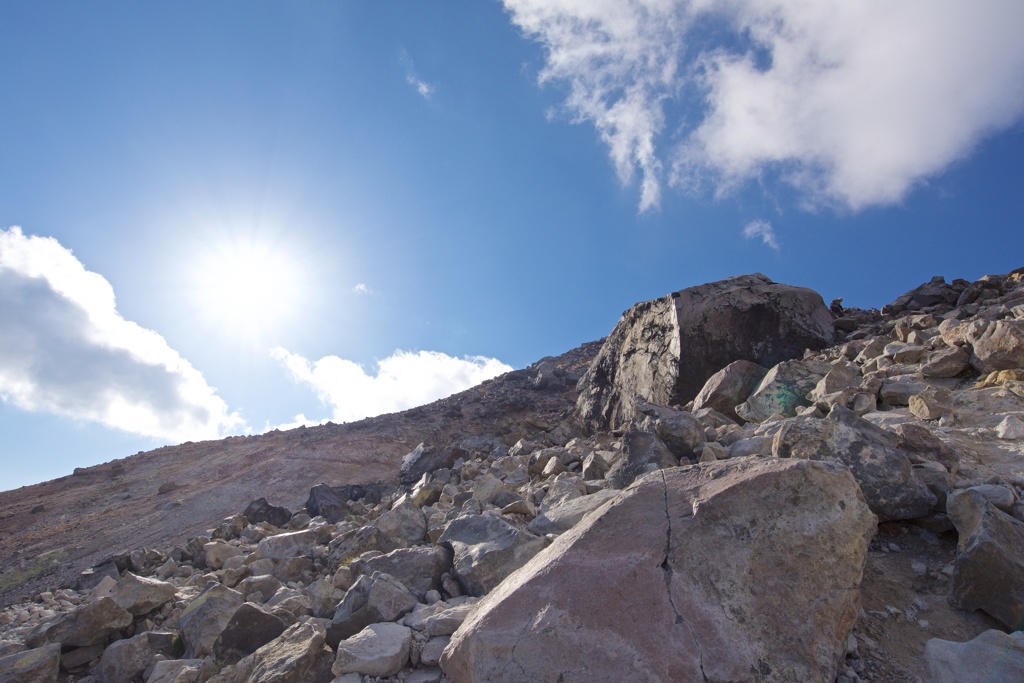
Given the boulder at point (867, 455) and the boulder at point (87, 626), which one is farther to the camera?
the boulder at point (87, 626)

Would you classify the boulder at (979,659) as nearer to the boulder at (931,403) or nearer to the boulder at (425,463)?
the boulder at (931,403)

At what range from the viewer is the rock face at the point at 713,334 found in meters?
8.08

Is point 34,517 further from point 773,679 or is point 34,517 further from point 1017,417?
point 1017,417

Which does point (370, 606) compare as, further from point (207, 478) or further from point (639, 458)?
point (207, 478)

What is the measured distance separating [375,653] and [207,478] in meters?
12.4

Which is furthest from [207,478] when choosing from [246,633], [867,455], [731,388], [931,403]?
[931,403]

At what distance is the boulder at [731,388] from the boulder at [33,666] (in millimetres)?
5870

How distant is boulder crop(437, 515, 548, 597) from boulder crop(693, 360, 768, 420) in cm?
334

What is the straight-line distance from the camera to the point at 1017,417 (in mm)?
3857

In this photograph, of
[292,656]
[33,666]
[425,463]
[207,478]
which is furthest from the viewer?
[207,478]

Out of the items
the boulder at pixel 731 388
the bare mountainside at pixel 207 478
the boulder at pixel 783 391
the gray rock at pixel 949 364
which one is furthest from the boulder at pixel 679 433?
the bare mountainside at pixel 207 478

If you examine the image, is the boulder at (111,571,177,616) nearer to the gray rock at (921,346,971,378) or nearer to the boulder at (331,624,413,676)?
the boulder at (331,624,413,676)

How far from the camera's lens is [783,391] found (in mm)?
5391

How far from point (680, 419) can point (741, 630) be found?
8.57 ft
